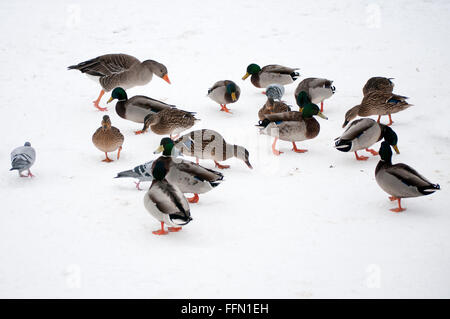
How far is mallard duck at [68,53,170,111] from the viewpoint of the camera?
29.5 ft

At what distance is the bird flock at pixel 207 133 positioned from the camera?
5.39m

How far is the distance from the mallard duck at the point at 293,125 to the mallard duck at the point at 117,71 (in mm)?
2901

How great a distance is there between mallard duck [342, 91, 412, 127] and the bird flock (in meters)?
0.01

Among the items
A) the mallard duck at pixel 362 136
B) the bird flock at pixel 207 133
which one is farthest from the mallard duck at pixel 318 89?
the mallard duck at pixel 362 136

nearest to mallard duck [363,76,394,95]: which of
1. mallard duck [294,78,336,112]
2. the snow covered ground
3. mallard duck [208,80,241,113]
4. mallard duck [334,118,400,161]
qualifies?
the snow covered ground

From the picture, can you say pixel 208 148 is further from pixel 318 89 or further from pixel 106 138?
pixel 318 89

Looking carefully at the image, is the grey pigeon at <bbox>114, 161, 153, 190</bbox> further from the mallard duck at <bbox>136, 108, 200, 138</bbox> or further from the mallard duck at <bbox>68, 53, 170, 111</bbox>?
the mallard duck at <bbox>68, 53, 170, 111</bbox>

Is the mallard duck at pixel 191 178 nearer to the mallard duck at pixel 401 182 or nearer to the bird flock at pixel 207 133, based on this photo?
the bird flock at pixel 207 133

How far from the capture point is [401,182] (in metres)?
5.50

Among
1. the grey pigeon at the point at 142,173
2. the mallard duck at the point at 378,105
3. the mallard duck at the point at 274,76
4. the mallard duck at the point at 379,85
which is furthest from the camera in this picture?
the mallard duck at the point at 274,76

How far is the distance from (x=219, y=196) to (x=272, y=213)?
0.78m

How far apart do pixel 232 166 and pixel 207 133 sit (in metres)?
0.66

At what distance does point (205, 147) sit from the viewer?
21.8 feet
